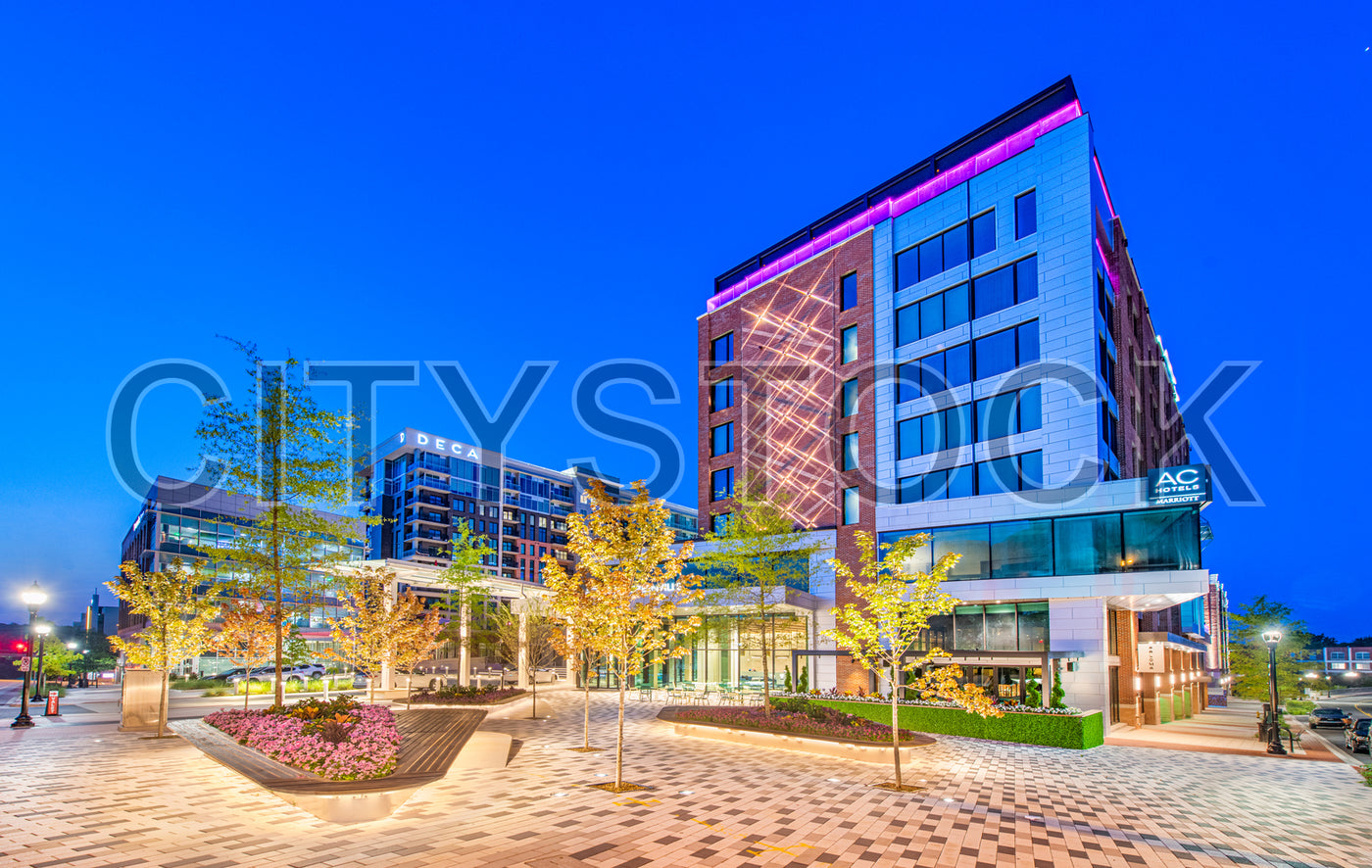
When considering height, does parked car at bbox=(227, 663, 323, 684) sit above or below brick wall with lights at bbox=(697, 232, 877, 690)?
below

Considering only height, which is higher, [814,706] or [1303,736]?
[814,706]

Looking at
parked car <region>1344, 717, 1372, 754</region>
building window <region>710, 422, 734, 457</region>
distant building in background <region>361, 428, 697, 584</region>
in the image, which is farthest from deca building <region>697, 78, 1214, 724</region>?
distant building in background <region>361, 428, 697, 584</region>

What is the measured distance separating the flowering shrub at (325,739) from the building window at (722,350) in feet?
119

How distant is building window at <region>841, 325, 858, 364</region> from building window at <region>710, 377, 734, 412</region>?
8.73m

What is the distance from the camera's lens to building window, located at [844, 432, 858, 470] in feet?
134

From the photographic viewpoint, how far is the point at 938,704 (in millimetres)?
26500

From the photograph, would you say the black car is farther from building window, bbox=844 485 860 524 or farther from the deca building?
building window, bbox=844 485 860 524

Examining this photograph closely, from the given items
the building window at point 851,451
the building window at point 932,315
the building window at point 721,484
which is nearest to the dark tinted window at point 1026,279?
the building window at point 932,315

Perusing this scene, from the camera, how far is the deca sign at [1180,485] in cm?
2783

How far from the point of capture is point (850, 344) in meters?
42.1

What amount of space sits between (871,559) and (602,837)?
935cm

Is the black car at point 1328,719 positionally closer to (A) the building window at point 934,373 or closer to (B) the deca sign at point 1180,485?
(B) the deca sign at point 1180,485

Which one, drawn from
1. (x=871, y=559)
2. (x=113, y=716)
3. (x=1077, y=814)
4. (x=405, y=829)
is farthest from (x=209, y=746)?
(x=113, y=716)

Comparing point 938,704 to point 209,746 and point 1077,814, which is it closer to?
point 1077,814
